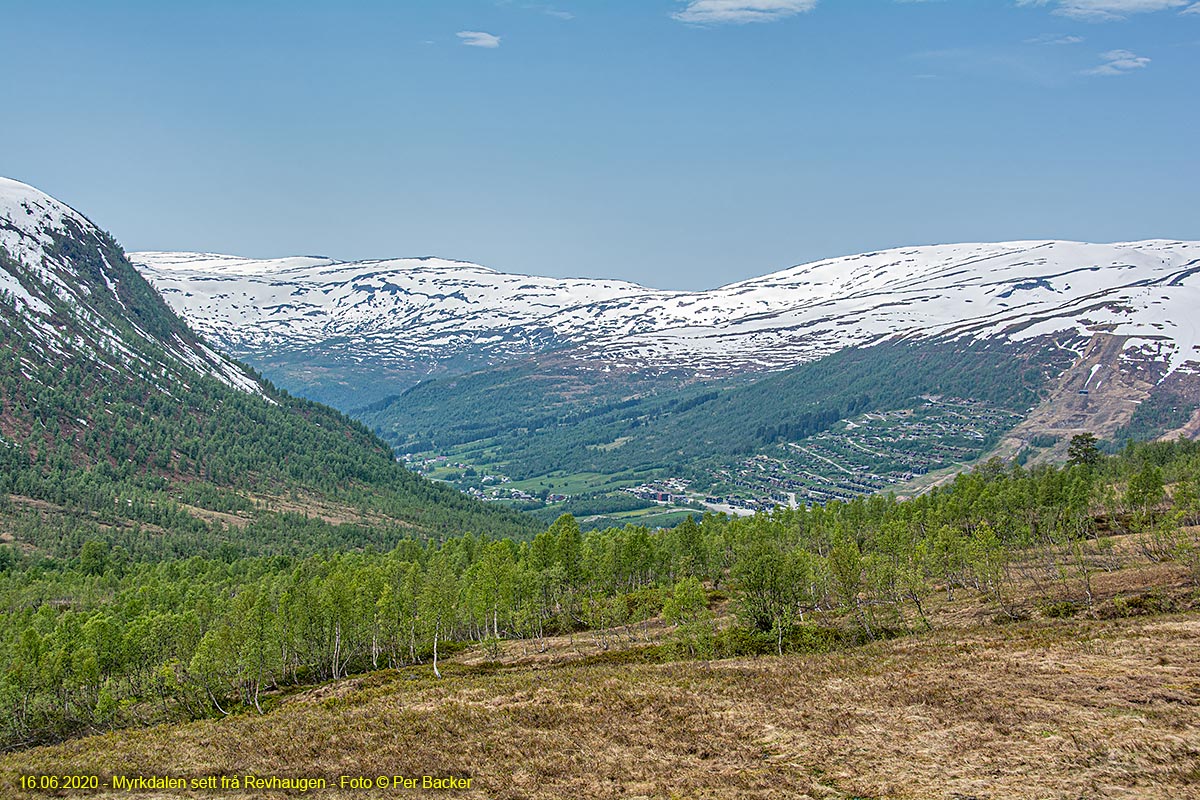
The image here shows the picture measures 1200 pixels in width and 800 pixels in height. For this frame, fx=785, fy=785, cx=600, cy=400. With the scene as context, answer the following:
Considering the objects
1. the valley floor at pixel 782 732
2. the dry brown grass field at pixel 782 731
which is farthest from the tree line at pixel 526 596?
the valley floor at pixel 782 732

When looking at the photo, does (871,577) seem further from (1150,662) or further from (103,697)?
(103,697)

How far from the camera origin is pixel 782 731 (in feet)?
149

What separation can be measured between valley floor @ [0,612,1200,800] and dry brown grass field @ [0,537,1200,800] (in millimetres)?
157

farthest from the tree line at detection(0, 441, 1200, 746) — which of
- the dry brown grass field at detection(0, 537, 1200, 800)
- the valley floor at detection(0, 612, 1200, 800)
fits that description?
the valley floor at detection(0, 612, 1200, 800)

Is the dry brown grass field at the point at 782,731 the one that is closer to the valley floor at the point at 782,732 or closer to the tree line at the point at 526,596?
the valley floor at the point at 782,732

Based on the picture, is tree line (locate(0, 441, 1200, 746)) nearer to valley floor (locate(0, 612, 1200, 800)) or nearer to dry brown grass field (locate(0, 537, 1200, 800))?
dry brown grass field (locate(0, 537, 1200, 800))

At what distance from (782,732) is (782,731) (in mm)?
161

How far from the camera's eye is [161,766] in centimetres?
4659

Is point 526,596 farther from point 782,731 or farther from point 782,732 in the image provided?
point 782,732

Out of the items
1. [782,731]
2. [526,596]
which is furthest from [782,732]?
[526,596]

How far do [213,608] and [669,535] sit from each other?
7699cm

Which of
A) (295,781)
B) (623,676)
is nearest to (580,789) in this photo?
(295,781)

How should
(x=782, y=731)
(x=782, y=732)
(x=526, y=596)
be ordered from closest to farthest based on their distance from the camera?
1. (x=782, y=732)
2. (x=782, y=731)
3. (x=526, y=596)

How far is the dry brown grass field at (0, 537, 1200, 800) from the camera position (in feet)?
122
